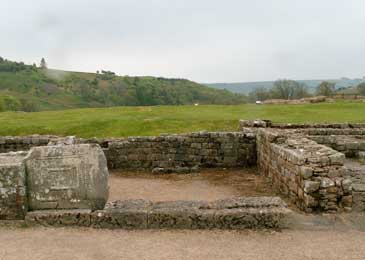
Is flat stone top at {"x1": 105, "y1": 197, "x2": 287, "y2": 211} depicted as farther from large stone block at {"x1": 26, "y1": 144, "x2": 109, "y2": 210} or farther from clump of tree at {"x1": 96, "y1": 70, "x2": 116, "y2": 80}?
clump of tree at {"x1": 96, "y1": 70, "x2": 116, "y2": 80}

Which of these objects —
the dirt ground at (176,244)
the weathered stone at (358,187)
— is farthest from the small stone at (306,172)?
the dirt ground at (176,244)

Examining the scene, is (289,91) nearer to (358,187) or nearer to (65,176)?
(358,187)

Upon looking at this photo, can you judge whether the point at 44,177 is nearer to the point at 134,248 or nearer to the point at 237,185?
the point at 134,248

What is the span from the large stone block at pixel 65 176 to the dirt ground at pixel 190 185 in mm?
3324

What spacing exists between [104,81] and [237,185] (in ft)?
333

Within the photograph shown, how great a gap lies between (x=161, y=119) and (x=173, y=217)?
46.5 ft

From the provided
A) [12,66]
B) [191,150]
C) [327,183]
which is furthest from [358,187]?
[12,66]

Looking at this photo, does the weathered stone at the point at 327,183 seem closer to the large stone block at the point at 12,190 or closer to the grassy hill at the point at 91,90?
the large stone block at the point at 12,190

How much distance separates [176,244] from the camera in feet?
22.8

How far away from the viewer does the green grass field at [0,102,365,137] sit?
2017 cm

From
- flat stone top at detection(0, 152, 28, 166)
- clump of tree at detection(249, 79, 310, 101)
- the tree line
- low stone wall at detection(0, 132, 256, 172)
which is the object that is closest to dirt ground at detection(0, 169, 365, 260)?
flat stone top at detection(0, 152, 28, 166)

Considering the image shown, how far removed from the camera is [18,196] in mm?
7750

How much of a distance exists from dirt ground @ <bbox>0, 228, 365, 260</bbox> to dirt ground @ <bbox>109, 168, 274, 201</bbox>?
12.2 ft

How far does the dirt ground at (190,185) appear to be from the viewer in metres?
11.5
